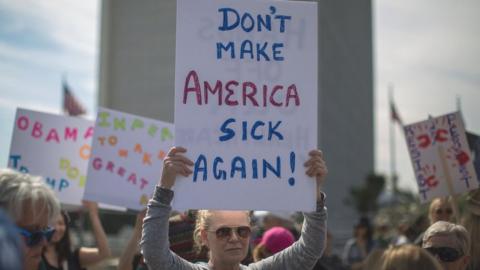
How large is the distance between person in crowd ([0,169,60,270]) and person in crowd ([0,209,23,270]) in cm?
80

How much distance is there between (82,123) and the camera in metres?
5.10

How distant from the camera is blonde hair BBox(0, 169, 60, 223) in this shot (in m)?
1.94

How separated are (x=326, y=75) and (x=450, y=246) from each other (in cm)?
5232

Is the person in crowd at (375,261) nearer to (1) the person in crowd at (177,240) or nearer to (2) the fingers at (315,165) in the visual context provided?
(2) the fingers at (315,165)

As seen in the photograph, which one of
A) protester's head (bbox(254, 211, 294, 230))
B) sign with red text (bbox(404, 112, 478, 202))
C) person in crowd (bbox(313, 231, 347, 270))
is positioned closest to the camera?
person in crowd (bbox(313, 231, 347, 270))

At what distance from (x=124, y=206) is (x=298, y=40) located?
7.23 feet

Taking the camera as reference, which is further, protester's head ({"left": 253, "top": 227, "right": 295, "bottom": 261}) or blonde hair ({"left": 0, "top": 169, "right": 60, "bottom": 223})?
protester's head ({"left": 253, "top": 227, "right": 295, "bottom": 261})

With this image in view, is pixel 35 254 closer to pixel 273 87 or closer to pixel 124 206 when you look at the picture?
pixel 273 87

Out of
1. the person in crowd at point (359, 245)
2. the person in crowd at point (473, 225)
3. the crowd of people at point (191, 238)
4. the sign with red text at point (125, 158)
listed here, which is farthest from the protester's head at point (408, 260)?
the person in crowd at point (359, 245)

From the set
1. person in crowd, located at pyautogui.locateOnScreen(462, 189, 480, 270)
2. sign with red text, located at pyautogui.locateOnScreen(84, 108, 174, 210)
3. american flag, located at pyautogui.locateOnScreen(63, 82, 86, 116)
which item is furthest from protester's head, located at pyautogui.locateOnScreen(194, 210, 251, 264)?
american flag, located at pyautogui.locateOnScreen(63, 82, 86, 116)

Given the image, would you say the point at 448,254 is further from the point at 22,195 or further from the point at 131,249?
the point at 22,195

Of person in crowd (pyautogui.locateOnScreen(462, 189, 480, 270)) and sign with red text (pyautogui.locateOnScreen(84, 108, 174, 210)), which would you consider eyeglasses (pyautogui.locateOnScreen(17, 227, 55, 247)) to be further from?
person in crowd (pyautogui.locateOnScreen(462, 189, 480, 270))

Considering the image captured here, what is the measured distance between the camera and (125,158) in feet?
15.0

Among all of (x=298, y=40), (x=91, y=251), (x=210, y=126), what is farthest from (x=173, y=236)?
(x=298, y=40)
